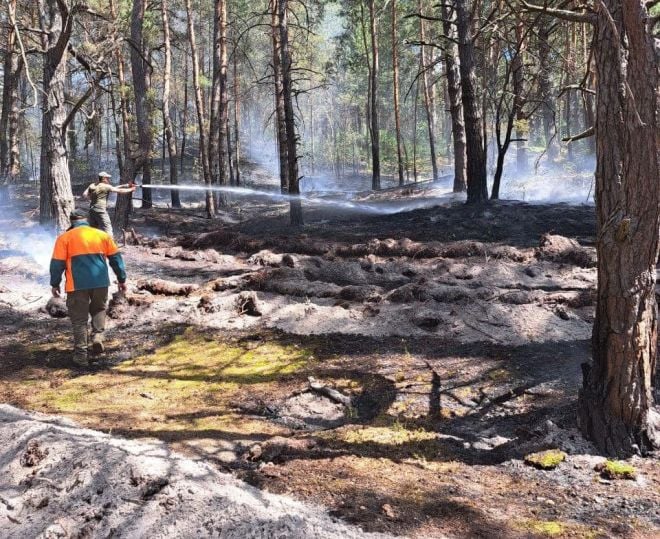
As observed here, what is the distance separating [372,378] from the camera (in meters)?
5.65

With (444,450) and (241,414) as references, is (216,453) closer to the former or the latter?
(241,414)

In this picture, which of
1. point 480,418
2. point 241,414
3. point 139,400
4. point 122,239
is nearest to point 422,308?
point 480,418

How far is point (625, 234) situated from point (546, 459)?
5.22 ft

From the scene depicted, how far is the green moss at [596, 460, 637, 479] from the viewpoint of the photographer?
355 cm

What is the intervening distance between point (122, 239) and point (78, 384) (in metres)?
9.28

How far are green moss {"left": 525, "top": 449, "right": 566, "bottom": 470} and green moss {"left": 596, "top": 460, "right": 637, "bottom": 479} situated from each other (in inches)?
9.4

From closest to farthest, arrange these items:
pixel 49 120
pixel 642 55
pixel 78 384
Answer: pixel 642 55
pixel 78 384
pixel 49 120

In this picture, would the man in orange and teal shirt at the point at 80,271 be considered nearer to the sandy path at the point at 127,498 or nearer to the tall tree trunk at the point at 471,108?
the sandy path at the point at 127,498

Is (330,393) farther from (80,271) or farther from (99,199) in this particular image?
(99,199)

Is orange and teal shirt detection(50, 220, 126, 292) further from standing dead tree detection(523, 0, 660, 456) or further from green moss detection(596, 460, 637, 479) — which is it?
green moss detection(596, 460, 637, 479)

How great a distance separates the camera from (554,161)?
99.3 ft

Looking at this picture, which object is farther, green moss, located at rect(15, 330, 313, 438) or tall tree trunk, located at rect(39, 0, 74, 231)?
tall tree trunk, located at rect(39, 0, 74, 231)

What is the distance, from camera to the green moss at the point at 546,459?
3.73 metres

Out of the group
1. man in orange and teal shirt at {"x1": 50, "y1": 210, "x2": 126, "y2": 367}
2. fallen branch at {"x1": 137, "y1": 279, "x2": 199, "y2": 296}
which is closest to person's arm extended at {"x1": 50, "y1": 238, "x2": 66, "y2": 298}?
man in orange and teal shirt at {"x1": 50, "y1": 210, "x2": 126, "y2": 367}
